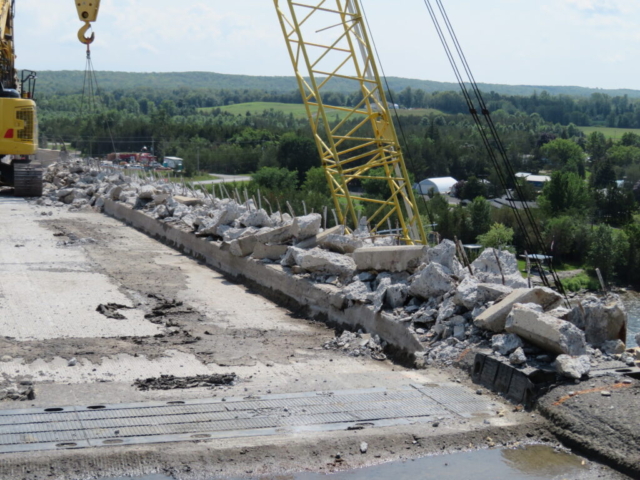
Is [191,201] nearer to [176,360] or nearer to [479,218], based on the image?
[176,360]

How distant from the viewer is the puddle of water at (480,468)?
5562 mm

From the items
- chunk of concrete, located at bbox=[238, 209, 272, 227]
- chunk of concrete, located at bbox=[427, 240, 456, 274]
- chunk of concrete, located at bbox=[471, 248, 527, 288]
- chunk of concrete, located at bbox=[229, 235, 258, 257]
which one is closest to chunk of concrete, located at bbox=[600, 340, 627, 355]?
chunk of concrete, located at bbox=[471, 248, 527, 288]

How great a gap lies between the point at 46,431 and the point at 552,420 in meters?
3.85

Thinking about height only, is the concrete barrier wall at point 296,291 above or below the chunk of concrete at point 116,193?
above

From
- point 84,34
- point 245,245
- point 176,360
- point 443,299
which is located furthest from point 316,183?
point 176,360

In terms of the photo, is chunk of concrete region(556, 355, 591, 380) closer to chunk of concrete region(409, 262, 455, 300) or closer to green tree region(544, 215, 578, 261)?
chunk of concrete region(409, 262, 455, 300)

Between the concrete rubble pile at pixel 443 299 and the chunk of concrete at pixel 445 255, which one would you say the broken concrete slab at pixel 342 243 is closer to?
the concrete rubble pile at pixel 443 299

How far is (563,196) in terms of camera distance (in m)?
82.8

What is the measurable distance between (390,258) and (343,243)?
5.37 ft

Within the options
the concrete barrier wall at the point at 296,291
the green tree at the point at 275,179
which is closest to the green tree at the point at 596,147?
the green tree at the point at 275,179

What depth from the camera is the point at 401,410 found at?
661 cm

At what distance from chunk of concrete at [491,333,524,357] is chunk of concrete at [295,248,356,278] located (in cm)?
340

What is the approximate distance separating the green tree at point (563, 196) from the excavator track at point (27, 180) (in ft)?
214

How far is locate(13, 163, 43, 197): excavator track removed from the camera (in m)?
23.4
